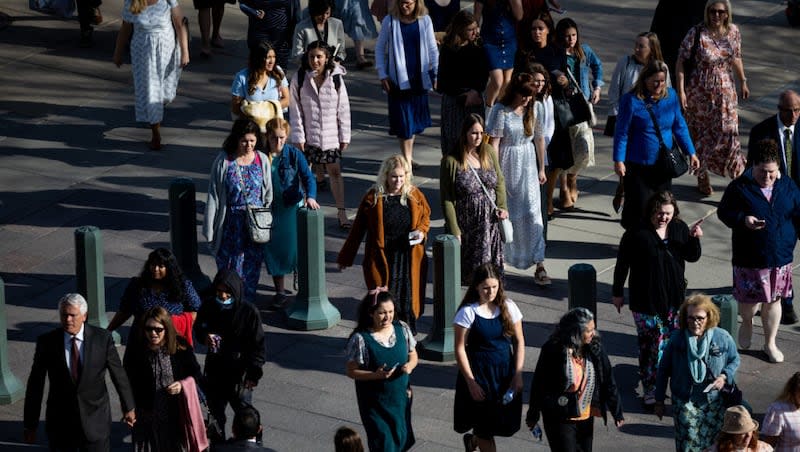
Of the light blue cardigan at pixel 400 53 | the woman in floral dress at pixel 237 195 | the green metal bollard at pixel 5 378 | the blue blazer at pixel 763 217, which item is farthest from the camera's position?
the light blue cardigan at pixel 400 53

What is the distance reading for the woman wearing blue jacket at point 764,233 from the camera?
42.8 ft

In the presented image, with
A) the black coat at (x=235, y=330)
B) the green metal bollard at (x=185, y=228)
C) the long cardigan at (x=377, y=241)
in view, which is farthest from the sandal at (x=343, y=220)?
the black coat at (x=235, y=330)

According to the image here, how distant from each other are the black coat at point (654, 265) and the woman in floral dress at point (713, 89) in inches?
159

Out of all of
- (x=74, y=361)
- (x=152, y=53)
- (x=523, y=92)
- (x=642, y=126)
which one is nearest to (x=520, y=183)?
(x=523, y=92)

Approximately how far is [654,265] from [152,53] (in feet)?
22.2

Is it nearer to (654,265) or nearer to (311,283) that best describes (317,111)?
(311,283)

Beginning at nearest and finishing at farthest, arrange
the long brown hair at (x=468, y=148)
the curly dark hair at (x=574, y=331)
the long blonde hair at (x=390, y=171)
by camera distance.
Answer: the curly dark hair at (x=574, y=331)
the long blonde hair at (x=390, y=171)
the long brown hair at (x=468, y=148)

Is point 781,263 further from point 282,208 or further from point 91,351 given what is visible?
Answer: point 91,351

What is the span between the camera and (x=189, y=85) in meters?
19.3

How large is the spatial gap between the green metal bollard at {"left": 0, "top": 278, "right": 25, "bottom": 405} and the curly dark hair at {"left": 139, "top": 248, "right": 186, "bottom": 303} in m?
1.20

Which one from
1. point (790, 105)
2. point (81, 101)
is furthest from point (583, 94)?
point (81, 101)

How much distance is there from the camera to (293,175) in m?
13.8

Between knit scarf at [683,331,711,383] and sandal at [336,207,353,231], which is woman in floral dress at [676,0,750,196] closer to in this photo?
sandal at [336,207,353,231]

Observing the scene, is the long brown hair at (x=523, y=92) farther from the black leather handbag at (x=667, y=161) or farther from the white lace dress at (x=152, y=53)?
the white lace dress at (x=152, y=53)
